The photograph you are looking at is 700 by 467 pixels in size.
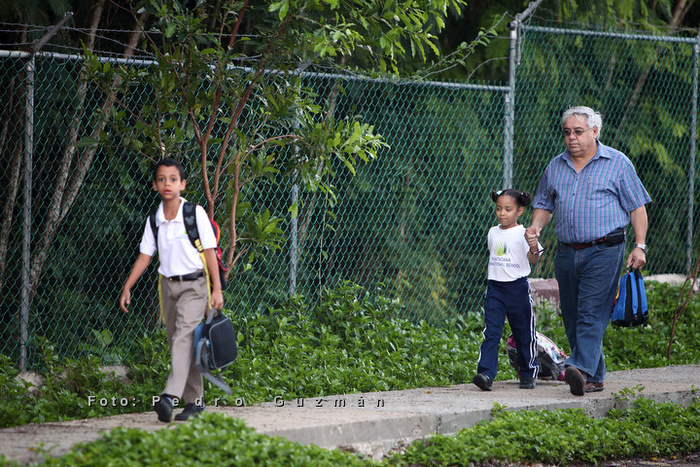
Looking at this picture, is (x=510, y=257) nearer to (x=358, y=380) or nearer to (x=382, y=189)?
(x=358, y=380)

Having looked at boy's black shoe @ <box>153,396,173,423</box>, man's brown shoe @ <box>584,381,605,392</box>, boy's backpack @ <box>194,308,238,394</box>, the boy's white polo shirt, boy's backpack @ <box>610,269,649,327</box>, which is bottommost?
man's brown shoe @ <box>584,381,605,392</box>

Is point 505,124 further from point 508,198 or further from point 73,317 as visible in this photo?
point 73,317

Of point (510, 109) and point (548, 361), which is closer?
point (548, 361)

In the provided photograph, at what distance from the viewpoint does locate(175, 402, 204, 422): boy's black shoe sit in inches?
194

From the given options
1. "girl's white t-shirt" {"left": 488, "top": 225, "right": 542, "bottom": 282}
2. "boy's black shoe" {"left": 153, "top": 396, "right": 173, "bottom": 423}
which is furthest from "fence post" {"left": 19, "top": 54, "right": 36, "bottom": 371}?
"girl's white t-shirt" {"left": 488, "top": 225, "right": 542, "bottom": 282}

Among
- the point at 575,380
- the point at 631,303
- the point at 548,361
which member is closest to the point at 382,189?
the point at 548,361

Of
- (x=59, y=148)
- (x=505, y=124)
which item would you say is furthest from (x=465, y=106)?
(x=59, y=148)

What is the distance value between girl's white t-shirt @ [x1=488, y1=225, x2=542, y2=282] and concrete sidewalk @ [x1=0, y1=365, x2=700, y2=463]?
2.74 ft

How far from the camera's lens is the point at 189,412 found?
496cm

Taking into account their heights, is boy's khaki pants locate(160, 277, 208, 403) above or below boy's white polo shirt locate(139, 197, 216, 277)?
below

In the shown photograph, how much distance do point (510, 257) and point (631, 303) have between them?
903mm

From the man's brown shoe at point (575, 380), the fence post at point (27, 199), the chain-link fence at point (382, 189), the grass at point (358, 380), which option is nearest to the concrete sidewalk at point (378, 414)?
the man's brown shoe at point (575, 380)

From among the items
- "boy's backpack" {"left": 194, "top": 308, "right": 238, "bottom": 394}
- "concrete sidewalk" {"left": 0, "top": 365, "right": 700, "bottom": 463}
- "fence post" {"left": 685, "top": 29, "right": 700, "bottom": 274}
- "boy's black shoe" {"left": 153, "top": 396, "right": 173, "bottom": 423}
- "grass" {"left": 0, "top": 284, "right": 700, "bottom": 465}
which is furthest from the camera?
"fence post" {"left": 685, "top": 29, "right": 700, "bottom": 274}

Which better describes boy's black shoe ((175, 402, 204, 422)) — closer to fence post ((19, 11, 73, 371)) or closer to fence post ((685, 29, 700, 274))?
fence post ((19, 11, 73, 371))
